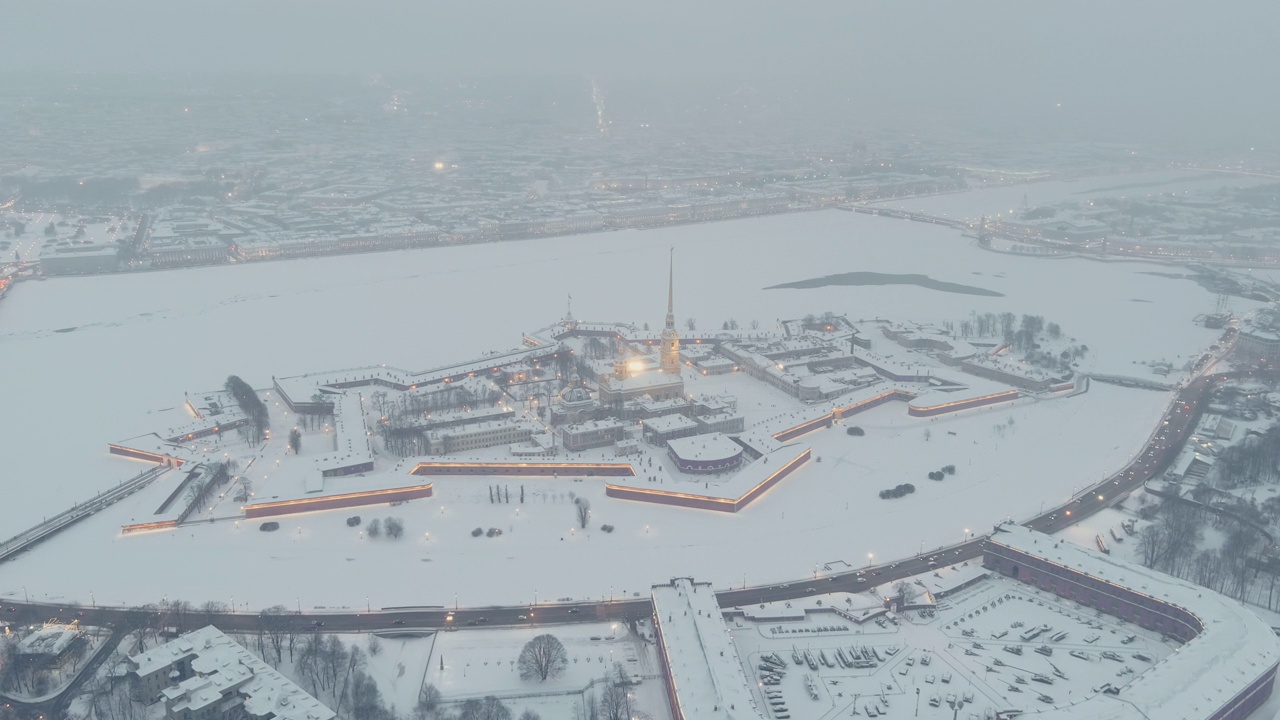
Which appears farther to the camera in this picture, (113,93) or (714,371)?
(113,93)

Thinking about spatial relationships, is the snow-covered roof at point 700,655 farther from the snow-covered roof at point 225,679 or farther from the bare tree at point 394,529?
the bare tree at point 394,529

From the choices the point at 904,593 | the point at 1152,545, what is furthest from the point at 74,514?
the point at 1152,545

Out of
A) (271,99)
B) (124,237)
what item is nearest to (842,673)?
(124,237)

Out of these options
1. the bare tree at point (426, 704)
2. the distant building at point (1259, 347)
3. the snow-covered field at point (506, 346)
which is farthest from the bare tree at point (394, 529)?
the distant building at point (1259, 347)

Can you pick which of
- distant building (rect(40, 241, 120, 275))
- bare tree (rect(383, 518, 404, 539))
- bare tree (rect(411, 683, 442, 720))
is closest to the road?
bare tree (rect(411, 683, 442, 720))

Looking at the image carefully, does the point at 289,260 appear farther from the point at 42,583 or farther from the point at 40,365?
the point at 42,583

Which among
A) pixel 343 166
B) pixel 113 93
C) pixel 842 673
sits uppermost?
pixel 113 93
